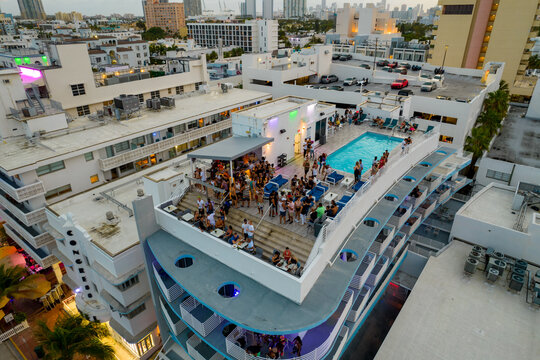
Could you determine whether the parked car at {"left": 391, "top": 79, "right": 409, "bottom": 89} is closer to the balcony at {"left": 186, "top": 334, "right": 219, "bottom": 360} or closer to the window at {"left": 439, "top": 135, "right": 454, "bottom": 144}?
the window at {"left": 439, "top": 135, "right": 454, "bottom": 144}

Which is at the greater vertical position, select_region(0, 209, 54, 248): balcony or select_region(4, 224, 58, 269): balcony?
select_region(0, 209, 54, 248): balcony

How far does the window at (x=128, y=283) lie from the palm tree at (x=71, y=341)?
15.4 feet

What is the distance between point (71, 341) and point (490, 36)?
3648 inches

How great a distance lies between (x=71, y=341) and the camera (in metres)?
21.2

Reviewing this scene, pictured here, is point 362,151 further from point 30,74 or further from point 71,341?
point 30,74

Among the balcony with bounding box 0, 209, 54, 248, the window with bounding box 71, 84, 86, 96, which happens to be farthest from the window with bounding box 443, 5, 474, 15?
the balcony with bounding box 0, 209, 54, 248

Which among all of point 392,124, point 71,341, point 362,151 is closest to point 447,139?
point 392,124

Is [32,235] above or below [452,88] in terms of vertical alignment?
below

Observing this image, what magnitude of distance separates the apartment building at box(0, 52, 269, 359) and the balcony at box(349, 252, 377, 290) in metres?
13.6

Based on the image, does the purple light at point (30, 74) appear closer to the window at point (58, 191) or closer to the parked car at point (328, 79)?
the window at point (58, 191)

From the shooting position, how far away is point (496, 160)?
131ft

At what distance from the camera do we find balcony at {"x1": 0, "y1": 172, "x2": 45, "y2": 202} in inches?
922

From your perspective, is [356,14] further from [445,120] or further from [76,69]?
[76,69]

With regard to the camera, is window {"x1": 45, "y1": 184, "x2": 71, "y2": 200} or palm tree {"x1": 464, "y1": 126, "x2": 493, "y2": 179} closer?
window {"x1": 45, "y1": 184, "x2": 71, "y2": 200}
